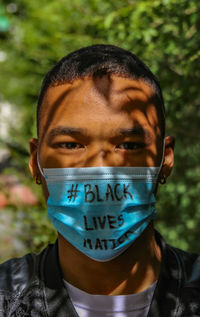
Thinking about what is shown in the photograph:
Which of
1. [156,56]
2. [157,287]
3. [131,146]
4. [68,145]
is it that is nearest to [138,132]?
[131,146]

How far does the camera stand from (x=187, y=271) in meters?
2.19

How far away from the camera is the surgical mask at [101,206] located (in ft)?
6.73

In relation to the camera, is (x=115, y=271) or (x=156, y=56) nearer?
(x=115, y=271)

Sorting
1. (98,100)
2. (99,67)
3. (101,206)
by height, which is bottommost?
(101,206)

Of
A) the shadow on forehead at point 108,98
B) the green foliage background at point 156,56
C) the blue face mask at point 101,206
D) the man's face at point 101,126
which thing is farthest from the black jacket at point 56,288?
the green foliage background at point 156,56

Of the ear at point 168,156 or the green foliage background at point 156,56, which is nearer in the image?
the ear at point 168,156

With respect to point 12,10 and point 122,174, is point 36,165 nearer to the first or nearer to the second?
point 122,174

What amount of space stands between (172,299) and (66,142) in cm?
89

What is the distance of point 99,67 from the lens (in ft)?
7.16

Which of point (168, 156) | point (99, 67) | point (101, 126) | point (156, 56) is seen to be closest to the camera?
point (101, 126)

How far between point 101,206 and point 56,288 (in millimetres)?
466

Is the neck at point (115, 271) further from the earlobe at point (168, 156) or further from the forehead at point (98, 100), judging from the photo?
the forehead at point (98, 100)

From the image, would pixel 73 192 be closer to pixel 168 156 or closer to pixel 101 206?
pixel 101 206

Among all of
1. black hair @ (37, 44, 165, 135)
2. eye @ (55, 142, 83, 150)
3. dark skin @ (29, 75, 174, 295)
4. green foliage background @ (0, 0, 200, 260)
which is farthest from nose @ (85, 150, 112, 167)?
green foliage background @ (0, 0, 200, 260)
